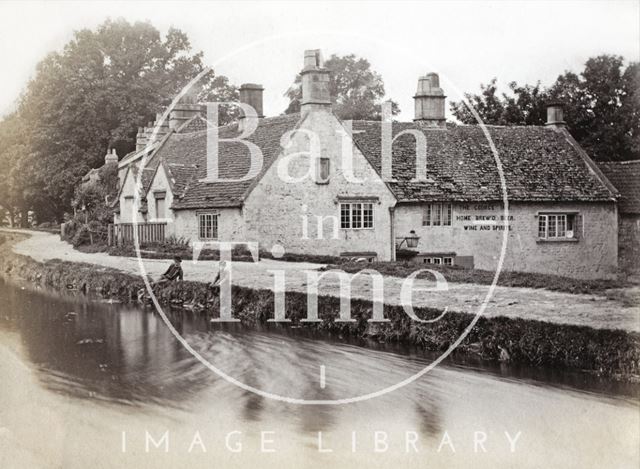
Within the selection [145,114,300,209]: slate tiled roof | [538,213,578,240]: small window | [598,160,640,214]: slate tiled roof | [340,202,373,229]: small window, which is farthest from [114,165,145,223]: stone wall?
[598,160,640,214]: slate tiled roof

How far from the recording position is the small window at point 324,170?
2658 centimetres

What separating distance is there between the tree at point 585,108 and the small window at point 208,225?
13.7 m

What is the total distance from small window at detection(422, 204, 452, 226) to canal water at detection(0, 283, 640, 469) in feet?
45.4

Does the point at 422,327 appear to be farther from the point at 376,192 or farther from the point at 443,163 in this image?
the point at 443,163

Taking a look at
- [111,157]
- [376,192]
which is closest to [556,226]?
[376,192]

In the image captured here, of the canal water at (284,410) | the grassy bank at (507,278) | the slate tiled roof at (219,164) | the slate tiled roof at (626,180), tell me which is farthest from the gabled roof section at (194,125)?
the slate tiled roof at (626,180)

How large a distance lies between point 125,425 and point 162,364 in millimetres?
3666

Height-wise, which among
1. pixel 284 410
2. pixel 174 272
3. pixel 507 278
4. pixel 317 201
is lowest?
pixel 284 410

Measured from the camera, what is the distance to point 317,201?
1047 inches

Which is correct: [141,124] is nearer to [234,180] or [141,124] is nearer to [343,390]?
[234,180]

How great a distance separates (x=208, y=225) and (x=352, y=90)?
14501mm

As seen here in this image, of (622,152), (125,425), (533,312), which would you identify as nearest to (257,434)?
(125,425)

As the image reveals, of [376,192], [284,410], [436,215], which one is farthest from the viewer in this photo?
[436,215]

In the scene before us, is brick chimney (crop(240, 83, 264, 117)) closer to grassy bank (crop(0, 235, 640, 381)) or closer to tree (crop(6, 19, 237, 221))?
tree (crop(6, 19, 237, 221))
